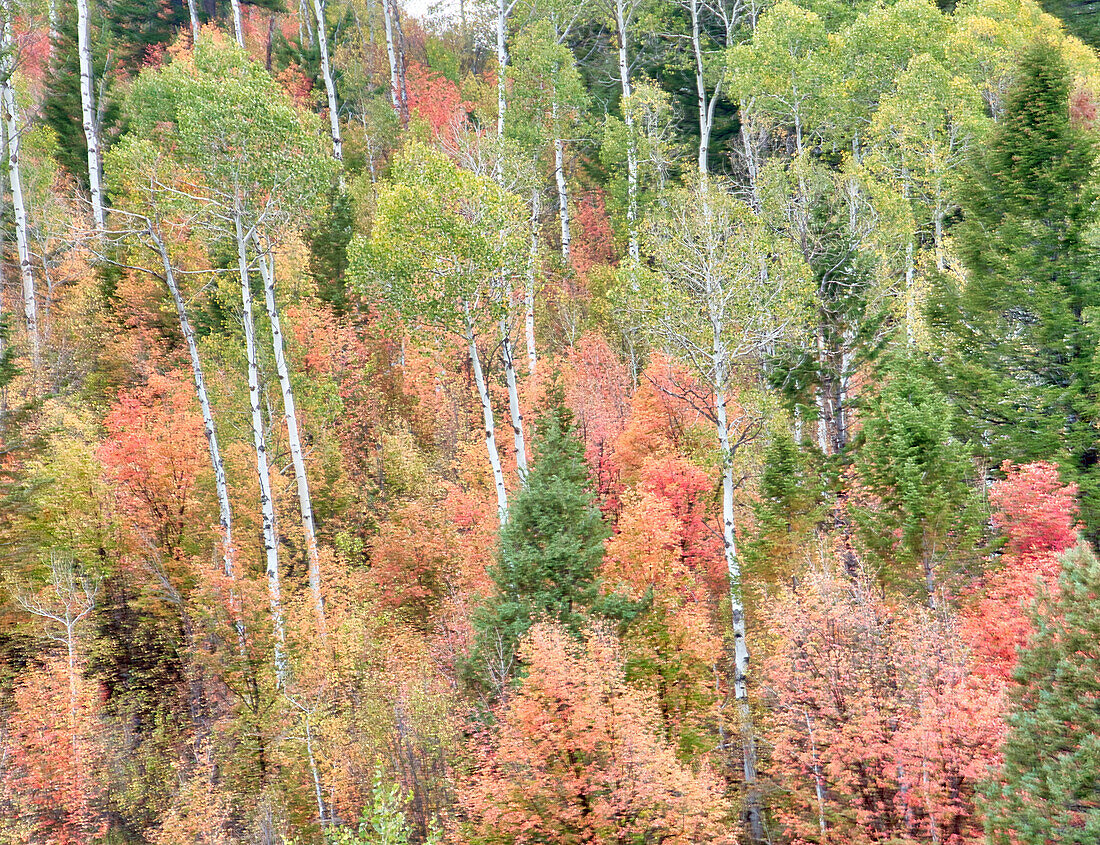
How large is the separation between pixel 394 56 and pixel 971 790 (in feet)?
132

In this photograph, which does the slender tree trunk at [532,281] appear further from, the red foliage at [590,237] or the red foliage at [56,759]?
the red foliage at [56,759]

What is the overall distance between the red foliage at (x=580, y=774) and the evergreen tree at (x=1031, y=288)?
45.0ft

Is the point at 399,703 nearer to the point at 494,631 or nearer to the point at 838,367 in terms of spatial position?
the point at 494,631

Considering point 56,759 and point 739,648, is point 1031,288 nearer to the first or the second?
point 739,648

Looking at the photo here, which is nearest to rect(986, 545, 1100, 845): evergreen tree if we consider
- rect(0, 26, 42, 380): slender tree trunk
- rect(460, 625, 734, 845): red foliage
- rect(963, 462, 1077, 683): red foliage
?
rect(963, 462, 1077, 683): red foliage

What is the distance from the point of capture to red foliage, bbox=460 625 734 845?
52.5 ft

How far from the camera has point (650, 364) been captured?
33.0 m

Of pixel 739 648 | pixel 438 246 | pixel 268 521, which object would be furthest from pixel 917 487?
pixel 268 521

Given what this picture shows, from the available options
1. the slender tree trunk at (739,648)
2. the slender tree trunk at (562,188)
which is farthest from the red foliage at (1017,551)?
the slender tree trunk at (562,188)

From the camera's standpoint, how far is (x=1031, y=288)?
22.8 metres

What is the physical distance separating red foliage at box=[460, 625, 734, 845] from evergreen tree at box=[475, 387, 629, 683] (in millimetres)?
2007

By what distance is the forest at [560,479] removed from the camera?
55.6 ft

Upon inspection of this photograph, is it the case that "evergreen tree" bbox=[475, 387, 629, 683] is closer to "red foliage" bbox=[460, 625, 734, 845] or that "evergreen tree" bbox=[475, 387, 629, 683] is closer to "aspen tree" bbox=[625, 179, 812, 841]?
"red foliage" bbox=[460, 625, 734, 845]

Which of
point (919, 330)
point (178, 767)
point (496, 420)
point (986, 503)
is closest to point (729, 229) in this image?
point (919, 330)
